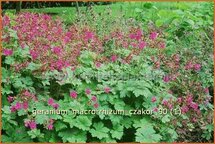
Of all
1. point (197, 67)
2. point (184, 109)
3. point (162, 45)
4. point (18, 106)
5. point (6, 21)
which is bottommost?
point (184, 109)

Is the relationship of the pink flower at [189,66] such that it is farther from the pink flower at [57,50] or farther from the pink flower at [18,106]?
the pink flower at [18,106]

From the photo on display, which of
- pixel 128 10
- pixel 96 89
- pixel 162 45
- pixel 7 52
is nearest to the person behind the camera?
pixel 7 52

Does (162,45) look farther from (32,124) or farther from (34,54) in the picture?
(32,124)

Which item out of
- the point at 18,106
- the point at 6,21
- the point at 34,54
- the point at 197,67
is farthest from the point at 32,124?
the point at 197,67

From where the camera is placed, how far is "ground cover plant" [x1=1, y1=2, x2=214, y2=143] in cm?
400

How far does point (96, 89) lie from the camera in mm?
4258

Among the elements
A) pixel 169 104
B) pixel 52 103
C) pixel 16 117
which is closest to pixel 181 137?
pixel 169 104

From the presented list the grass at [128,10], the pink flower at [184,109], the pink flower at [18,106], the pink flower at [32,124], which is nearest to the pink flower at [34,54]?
the pink flower at [18,106]

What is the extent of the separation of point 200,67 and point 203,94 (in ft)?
1.40

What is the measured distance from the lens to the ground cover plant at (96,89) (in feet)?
13.1

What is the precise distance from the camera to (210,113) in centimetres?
464

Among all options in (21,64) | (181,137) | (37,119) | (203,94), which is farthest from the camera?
(203,94)

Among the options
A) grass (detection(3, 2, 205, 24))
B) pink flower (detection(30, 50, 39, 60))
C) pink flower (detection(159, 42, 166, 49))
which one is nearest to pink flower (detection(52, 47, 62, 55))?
pink flower (detection(30, 50, 39, 60))

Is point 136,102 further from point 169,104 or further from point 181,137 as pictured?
point 181,137
